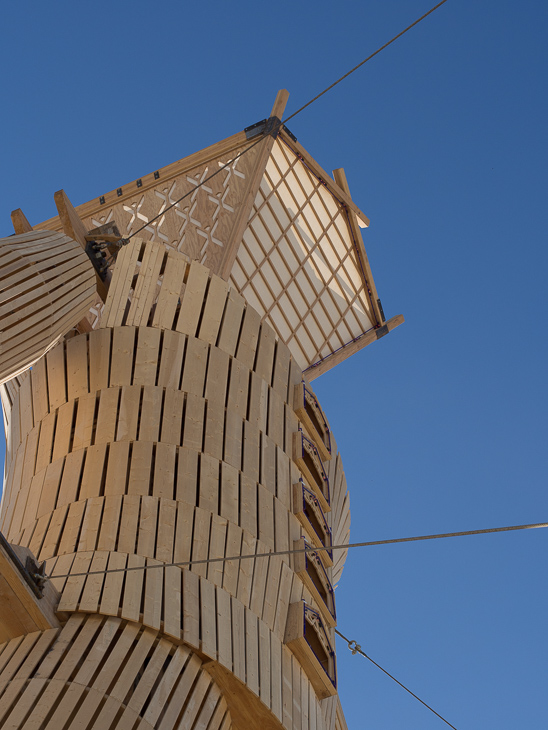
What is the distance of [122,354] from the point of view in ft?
29.3

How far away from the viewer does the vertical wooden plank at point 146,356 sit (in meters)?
8.77

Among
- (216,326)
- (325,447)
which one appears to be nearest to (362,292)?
(325,447)

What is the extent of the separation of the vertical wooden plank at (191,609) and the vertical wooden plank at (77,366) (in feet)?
6.99

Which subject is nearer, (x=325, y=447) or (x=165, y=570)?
(x=165, y=570)

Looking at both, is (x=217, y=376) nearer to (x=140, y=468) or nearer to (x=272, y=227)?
(x=140, y=468)

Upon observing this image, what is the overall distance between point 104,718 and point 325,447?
4514mm

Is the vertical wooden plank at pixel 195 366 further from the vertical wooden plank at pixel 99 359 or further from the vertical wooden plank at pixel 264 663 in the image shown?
the vertical wooden plank at pixel 264 663

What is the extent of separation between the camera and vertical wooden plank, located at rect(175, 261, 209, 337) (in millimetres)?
9273

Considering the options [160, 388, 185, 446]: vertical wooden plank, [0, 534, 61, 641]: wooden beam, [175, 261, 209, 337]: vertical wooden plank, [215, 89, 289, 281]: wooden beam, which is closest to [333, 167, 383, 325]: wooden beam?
[215, 89, 289, 281]: wooden beam

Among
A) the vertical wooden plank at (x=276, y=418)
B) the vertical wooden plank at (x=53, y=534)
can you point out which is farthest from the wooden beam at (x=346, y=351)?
the vertical wooden plank at (x=53, y=534)

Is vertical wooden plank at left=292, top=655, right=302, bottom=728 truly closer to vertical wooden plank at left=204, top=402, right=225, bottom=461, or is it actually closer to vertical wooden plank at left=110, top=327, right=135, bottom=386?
vertical wooden plank at left=204, top=402, right=225, bottom=461

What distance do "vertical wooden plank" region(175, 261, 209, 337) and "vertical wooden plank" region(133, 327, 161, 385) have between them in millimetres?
275

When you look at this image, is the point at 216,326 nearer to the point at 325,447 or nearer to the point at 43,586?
the point at 325,447

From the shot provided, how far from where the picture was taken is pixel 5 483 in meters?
9.66
